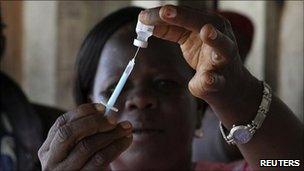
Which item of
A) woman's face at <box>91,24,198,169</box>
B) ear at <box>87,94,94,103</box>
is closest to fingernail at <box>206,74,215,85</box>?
woman's face at <box>91,24,198,169</box>

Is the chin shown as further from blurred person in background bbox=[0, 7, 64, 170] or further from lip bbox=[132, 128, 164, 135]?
blurred person in background bbox=[0, 7, 64, 170]

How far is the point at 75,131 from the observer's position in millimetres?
984

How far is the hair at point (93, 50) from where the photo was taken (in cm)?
150

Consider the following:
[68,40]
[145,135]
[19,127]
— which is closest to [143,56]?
[145,135]

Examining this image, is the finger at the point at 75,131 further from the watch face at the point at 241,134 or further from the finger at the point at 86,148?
the watch face at the point at 241,134

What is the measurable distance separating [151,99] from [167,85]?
0.07 m

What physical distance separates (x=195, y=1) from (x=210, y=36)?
5.80 feet

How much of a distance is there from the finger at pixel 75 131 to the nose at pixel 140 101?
34cm

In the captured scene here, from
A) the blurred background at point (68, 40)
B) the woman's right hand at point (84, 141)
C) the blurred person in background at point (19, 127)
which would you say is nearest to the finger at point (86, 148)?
the woman's right hand at point (84, 141)

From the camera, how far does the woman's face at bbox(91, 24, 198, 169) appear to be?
134 cm

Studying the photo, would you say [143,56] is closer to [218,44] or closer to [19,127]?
[218,44]

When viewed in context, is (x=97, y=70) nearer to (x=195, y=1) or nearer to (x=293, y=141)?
(x=293, y=141)

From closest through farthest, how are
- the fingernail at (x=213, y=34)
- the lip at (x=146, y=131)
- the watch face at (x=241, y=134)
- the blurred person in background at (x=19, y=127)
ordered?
the fingernail at (x=213, y=34)
the watch face at (x=241, y=134)
the lip at (x=146, y=131)
the blurred person in background at (x=19, y=127)

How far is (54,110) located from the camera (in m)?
2.21
